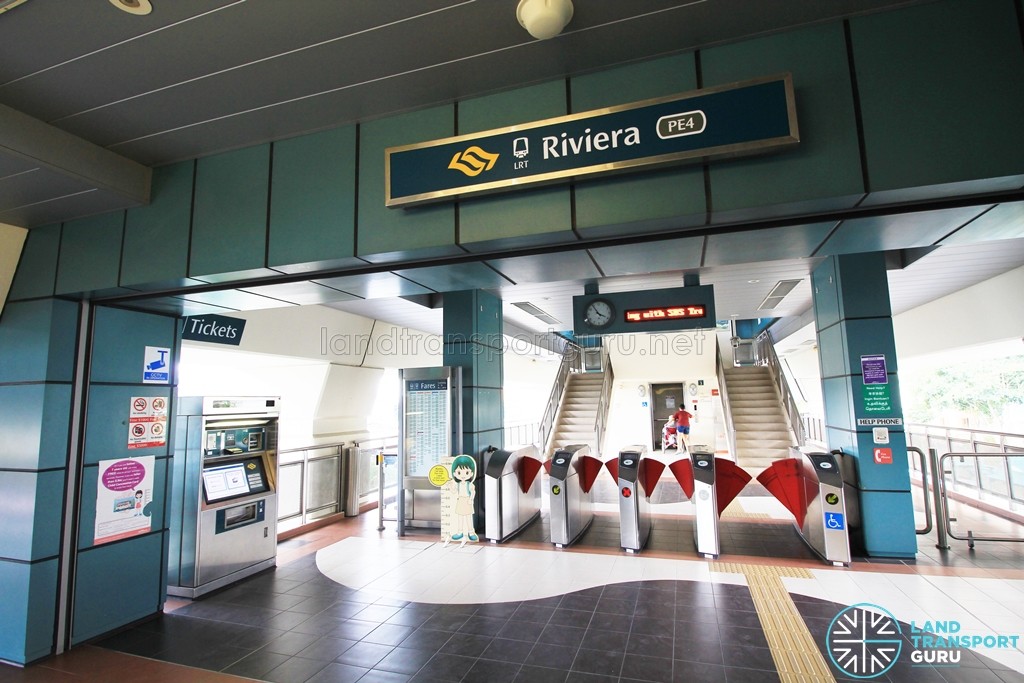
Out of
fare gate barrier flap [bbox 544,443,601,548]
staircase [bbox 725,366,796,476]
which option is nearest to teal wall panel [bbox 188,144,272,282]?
fare gate barrier flap [bbox 544,443,601,548]

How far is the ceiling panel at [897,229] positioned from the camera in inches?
92.2

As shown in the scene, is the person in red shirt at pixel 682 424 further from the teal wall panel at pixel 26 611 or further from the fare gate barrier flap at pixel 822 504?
the teal wall panel at pixel 26 611

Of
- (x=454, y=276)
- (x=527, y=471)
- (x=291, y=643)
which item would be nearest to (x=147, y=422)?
(x=291, y=643)

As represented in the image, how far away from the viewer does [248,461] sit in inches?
214

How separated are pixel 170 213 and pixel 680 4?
3.39m

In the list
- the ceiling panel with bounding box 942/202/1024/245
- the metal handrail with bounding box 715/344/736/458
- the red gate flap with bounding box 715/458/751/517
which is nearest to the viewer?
the ceiling panel with bounding box 942/202/1024/245

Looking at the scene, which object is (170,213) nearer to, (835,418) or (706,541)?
(706,541)

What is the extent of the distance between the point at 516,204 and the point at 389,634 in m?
3.24

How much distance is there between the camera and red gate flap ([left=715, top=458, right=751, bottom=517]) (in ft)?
18.4

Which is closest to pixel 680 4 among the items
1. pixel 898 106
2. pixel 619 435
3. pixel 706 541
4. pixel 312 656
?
pixel 898 106

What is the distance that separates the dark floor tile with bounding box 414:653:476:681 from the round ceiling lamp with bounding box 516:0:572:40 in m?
3.56

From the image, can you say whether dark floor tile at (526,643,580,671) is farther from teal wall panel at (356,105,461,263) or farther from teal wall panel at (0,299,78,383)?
teal wall panel at (0,299,78,383)

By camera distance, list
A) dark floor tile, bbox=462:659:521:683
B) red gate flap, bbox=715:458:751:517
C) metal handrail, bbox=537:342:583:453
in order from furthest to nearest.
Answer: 1. metal handrail, bbox=537:342:583:453
2. red gate flap, bbox=715:458:751:517
3. dark floor tile, bbox=462:659:521:683

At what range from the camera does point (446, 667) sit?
321 cm
